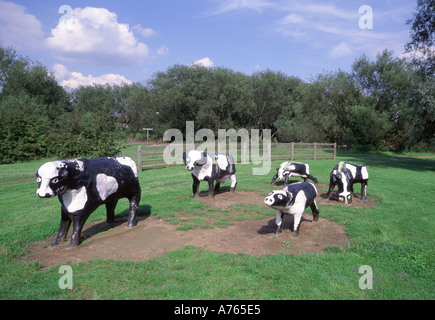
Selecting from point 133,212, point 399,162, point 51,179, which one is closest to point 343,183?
point 133,212

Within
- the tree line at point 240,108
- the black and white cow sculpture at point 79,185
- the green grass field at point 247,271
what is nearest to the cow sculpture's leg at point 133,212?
the black and white cow sculpture at point 79,185

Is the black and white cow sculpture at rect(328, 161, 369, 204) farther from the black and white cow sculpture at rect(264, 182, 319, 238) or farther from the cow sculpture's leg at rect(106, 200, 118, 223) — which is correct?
the cow sculpture's leg at rect(106, 200, 118, 223)

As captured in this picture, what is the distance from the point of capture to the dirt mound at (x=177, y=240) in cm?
485

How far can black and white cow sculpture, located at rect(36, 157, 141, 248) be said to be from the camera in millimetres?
4715

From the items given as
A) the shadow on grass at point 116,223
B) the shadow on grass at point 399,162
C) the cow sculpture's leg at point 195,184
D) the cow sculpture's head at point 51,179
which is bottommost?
the shadow on grass at point 116,223

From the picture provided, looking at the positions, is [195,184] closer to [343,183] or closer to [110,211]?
[110,211]

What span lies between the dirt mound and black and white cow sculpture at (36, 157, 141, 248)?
43 cm

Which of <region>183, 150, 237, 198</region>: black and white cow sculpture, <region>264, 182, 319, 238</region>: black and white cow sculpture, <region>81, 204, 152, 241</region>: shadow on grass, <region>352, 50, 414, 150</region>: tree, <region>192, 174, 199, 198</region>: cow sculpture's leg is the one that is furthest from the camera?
<region>352, 50, 414, 150</region>: tree

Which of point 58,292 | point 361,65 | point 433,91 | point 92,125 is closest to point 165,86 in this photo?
point 92,125

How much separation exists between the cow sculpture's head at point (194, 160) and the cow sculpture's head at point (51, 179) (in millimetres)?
3623

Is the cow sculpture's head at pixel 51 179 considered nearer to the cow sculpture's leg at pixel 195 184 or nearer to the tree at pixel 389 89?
the cow sculpture's leg at pixel 195 184

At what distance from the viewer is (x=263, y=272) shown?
4.06 m

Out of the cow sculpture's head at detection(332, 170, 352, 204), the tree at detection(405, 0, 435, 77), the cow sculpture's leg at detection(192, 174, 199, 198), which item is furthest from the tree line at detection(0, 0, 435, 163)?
the cow sculpture's head at detection(332, 170, 352, 204)
